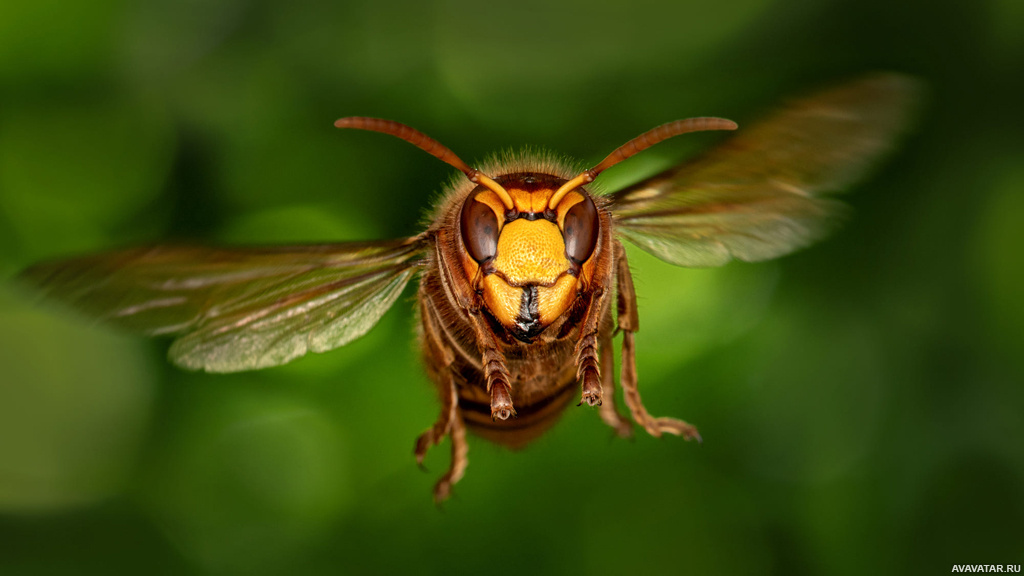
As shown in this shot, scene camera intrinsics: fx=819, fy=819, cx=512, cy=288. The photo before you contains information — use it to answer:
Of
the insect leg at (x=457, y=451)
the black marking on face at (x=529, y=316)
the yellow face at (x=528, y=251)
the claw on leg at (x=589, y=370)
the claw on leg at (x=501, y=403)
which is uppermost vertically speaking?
the yellow face at (x=528, y=251)

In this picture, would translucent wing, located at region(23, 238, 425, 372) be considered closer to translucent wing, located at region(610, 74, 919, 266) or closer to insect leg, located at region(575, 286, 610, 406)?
insect leg, located at region(575, 286, 610, 406)

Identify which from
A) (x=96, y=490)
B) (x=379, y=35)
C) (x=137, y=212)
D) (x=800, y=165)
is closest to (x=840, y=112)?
(x=800, y=165)

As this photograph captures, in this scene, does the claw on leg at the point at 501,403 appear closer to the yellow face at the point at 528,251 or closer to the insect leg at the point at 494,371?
the insect leg at the point at 494,371

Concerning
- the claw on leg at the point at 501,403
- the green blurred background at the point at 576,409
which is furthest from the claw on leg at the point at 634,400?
the green blurred background at the point at 576,409

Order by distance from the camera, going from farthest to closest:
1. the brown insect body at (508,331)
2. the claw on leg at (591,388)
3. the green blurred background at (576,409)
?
the green blurred background at (576,409) → the brown insect body at (508,331) → the claw on leg at (591,388)

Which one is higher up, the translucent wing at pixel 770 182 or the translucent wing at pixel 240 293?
the translucent wing at pixel 770 182

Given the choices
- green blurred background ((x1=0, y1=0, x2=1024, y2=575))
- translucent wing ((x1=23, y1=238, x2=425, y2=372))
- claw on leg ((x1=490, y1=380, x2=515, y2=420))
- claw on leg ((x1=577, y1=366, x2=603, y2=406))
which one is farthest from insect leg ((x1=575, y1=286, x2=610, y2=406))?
green blurred background ((x1=0, y1=0, x2=1024, y2=575))
